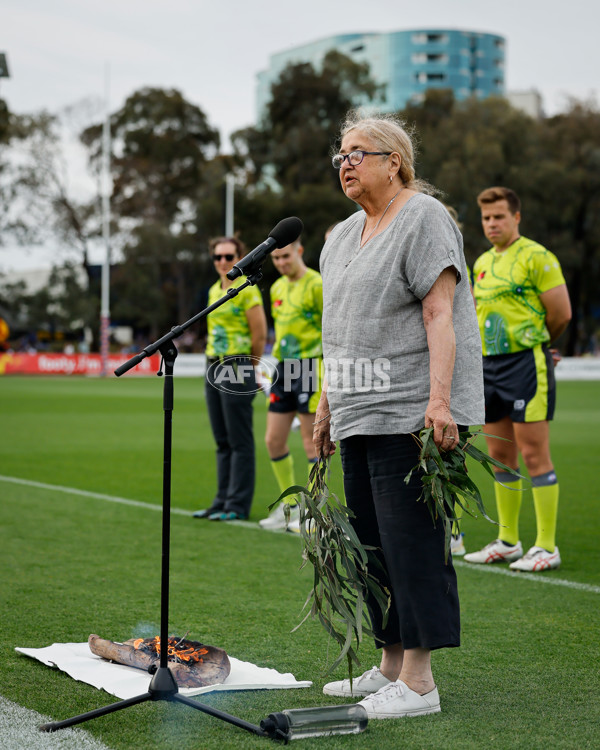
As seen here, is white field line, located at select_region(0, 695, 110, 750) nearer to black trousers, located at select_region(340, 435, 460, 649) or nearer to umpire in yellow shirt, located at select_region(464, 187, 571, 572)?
black trousers, located at select_region(340, 435, 460, 649)

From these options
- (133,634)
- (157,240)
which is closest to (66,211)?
(157,240)

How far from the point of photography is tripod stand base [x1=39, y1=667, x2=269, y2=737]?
3410mm

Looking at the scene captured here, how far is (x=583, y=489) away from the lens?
33.7 feet

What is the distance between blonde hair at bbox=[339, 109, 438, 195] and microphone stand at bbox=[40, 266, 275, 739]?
0.69m

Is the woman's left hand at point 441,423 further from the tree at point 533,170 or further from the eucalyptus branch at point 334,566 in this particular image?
the tree at point 533,170

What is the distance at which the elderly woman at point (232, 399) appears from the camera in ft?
27.2

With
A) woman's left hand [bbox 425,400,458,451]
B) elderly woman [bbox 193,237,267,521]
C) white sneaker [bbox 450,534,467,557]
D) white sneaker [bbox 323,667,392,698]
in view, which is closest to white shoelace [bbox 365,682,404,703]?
white sneaker [bbox 323,667,392,698]

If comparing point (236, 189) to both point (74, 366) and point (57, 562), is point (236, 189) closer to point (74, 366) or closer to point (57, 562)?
point (74, 366)

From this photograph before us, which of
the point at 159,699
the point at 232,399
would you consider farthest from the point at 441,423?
the point at 232,399

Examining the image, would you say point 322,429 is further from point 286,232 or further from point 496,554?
point 496,554

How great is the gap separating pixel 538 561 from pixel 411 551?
117 inches

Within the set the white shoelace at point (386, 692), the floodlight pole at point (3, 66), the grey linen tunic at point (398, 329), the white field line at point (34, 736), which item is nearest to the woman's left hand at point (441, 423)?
the grey linen tunic at point (398, 329)

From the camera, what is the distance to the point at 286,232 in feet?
12.9

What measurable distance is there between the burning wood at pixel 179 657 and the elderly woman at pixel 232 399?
13.3 feet
